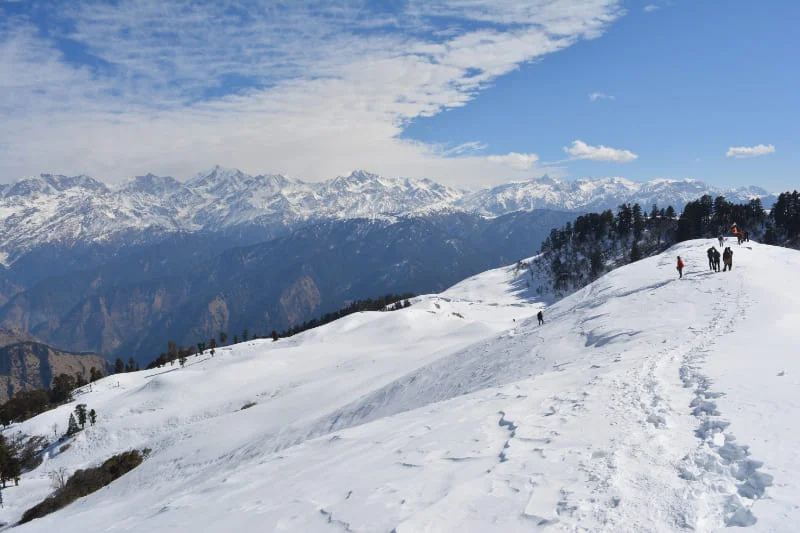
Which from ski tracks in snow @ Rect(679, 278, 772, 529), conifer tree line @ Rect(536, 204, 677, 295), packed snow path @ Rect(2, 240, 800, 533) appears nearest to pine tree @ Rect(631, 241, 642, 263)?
conifer tree line @ Rect(536, 204, 677, 295)

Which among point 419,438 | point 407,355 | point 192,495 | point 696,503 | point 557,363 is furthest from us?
point 407,355

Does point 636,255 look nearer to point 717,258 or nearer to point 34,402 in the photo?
point 717,258

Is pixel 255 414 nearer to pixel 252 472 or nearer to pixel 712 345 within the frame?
pixel 252 472

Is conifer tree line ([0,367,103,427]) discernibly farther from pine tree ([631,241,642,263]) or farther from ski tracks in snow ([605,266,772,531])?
pine tree ([631,241,642,263])

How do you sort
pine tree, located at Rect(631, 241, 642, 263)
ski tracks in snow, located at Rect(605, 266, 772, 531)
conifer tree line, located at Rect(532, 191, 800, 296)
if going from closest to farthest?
ski tracks in snow, located at Rect(605, 266, 772, 531)
conifer tree line, located at Rect(532, 191, 800, 296)
pine tree, located at Rect(631, 241, 642, 263)

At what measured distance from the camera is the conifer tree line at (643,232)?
12675cm

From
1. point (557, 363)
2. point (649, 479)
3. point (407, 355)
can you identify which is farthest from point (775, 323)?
point (407, 355)

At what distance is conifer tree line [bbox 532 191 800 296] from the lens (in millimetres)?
126750

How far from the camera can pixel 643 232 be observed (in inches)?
6422

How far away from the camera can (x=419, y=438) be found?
42.8 feet

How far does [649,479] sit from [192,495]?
13.6 metres

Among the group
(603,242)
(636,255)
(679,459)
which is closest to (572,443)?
(679,459)

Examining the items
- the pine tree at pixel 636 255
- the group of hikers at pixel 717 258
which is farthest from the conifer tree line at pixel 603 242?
the group of hikers at pixel 717 258

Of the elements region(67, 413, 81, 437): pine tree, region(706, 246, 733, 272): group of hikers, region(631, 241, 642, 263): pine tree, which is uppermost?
region(706, 246, 733, 272): group of hikers
